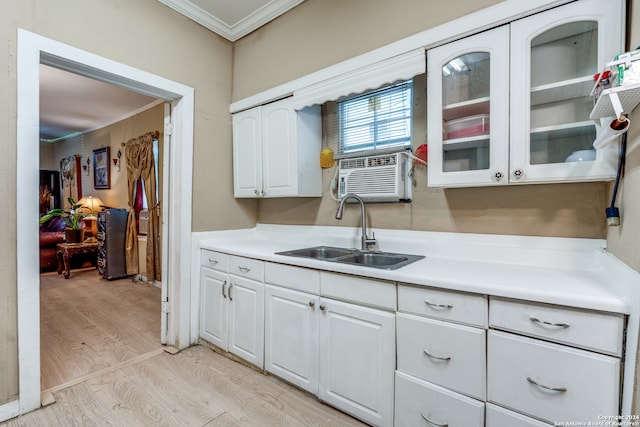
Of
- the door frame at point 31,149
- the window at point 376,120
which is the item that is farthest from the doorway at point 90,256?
the window at point 376,120

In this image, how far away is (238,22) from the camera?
2.63 m

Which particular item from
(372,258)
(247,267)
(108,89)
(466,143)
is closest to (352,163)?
(372,258)

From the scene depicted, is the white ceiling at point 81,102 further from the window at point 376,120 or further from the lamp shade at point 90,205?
the window at point 376,120

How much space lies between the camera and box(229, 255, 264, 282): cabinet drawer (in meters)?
2.00

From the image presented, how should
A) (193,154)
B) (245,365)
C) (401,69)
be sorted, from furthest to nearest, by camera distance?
(193,154) < (245,365) < (401,69)

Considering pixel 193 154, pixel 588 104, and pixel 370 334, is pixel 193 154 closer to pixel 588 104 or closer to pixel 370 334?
pixel 370 334

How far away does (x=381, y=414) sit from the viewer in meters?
1.47

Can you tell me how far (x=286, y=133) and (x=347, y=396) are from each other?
5.84 feet

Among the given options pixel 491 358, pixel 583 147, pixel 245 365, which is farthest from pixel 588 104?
pixel 245 365

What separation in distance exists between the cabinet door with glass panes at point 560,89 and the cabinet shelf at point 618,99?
0.21 meters

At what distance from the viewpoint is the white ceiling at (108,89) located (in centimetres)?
243

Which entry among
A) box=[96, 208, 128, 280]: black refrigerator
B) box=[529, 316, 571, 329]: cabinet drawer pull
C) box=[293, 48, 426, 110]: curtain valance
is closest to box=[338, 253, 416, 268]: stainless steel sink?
box=[529, 316, 571, 329]: cabinet drawer pull

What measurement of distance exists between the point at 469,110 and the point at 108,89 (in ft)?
14.5

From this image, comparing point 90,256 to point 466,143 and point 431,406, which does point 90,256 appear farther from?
point 466,143
